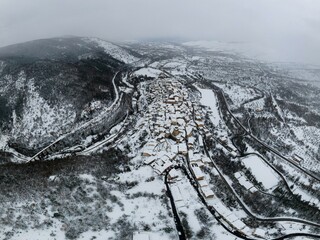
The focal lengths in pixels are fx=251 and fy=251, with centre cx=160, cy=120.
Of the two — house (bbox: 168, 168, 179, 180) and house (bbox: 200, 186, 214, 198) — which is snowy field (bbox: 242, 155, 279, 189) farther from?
house (bbox: 168, 168, 179, 180)

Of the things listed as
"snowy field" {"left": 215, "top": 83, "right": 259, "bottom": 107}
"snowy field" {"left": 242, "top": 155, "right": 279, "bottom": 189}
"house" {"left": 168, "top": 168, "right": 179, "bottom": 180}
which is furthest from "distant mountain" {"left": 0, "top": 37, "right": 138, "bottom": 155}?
"snowy field" {"left": 215, "top": 83, "right": 259, "bottom": 107}

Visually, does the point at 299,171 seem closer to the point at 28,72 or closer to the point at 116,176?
the point at 116,176

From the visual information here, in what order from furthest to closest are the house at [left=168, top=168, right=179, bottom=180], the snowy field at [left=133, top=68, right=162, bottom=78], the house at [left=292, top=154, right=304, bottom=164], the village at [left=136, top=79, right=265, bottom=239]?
the snowy field at [left=133, top=68, right=162, bottom=78] → the house at [left=292, top=154, right=304, bottom=164] → the house at [left=168, top=168, right=179, bottom=180] → the village at [left=136, top=79, right=265, bottom=239]

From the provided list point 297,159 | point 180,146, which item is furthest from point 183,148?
point 297,159

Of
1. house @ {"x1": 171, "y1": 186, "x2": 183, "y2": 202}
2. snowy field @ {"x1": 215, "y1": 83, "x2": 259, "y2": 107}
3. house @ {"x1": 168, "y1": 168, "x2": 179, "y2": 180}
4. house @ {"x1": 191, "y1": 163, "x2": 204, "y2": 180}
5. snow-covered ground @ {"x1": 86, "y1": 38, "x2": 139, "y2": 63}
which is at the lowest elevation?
house @ {"x1": 171, "y1": 186, "x2": 183, "y2": 202}

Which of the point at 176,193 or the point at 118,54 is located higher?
the point at 118,54

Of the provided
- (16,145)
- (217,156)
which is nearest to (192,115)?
(217,156)

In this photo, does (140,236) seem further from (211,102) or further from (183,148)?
(211,102)
